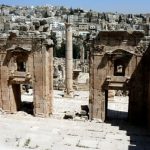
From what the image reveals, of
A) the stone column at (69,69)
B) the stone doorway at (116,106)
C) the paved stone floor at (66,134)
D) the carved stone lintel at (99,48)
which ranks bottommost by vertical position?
the paved stone floor at (66,134)

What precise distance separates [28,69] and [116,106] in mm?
7805

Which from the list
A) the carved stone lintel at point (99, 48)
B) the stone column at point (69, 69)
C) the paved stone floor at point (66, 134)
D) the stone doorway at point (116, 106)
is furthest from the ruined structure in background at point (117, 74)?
the stone column at point (69, 69)

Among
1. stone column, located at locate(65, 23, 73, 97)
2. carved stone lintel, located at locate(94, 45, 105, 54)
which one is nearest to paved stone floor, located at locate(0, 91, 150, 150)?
carved stone lintel, located at locate(94, 45, 105, 54)

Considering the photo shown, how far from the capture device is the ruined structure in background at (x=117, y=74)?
69.8ft

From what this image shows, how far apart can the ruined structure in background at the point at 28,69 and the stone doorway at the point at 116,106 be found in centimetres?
408

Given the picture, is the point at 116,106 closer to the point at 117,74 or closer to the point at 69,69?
the point at 117,74

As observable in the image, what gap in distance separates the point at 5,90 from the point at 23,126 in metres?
3.70

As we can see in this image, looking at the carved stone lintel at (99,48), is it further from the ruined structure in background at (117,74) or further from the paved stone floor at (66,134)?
the paved stone floor at (66,134)

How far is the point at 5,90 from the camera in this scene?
23766 millimetres

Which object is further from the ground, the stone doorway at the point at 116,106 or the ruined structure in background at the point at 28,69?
the ruined structure in background at the point at 28,69

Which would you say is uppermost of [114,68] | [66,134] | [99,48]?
[99,48]

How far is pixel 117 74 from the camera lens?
22438 millimetres

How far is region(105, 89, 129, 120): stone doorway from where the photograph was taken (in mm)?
23719

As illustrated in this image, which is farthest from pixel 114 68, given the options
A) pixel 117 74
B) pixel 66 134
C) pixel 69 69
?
pixel 69 69
